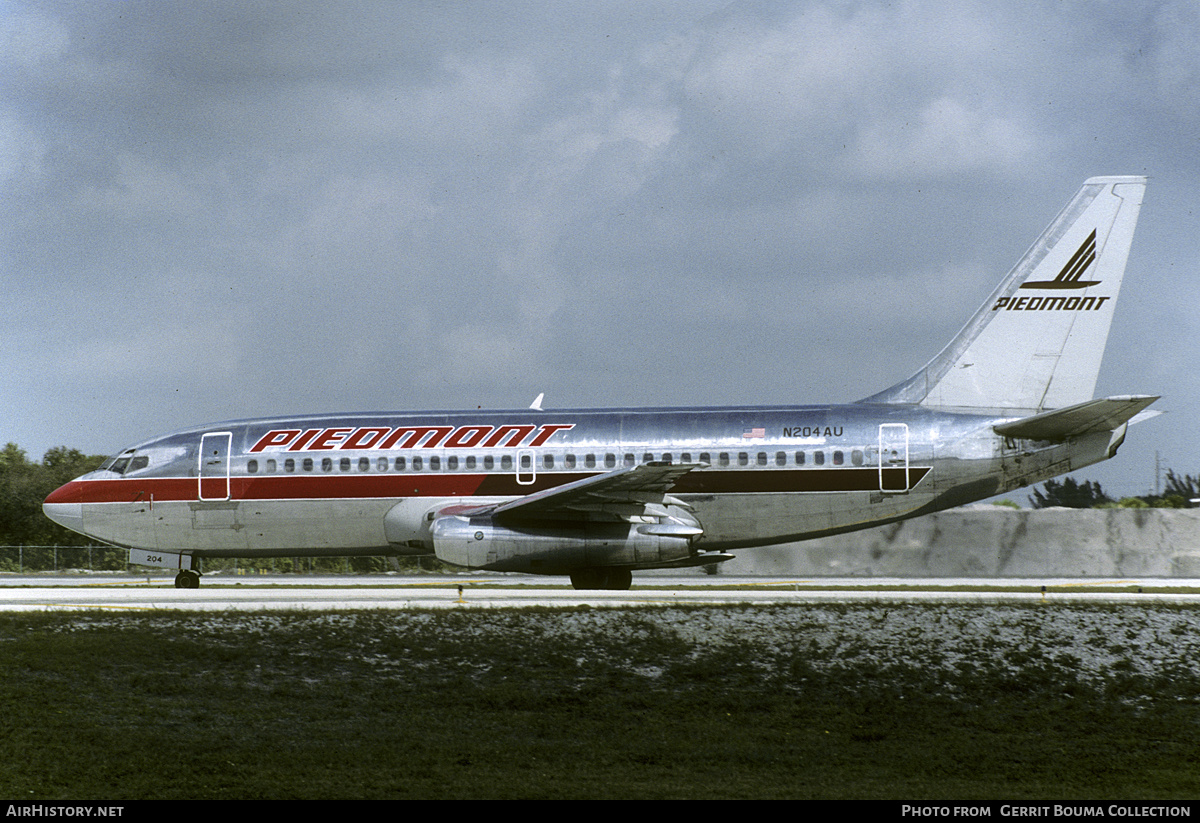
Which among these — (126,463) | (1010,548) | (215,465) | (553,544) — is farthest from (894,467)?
(126,463)

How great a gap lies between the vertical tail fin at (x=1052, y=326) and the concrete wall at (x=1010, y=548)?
1242 centimetres

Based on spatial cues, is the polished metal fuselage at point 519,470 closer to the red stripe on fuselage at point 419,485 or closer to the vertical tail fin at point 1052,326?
the red stripe on fuselage at point 419,485

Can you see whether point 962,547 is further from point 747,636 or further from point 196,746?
point 196,746

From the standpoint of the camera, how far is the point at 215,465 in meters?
27.4

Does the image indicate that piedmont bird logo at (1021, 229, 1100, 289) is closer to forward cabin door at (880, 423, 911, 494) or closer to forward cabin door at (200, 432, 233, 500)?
forward cabin door at (880, 423, 911, 494)

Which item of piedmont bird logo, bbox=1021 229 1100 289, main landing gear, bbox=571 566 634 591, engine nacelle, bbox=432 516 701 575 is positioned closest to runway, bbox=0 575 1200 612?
main landing gear, bbox=571 566 634 591

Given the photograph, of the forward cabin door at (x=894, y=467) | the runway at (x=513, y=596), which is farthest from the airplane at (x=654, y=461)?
the runway at (x=513, y=596)

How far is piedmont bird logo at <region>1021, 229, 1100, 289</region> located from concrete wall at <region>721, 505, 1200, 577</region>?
1333cm

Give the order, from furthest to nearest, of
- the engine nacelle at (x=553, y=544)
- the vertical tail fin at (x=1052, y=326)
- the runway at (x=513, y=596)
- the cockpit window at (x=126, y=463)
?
the cockpit window at (x=126, y=463), the vertical tail fin at (x=1052, y=326), the engine nacelle at (x=553, y=544), the runway at (x=513, y=596)

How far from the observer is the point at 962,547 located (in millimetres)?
39281

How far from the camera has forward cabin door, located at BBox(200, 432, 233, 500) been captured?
27.3 m

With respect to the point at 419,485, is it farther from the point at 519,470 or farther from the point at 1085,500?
the point at 1085,500

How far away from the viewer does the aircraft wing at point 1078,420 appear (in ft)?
78.3

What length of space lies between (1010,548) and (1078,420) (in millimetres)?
15508
